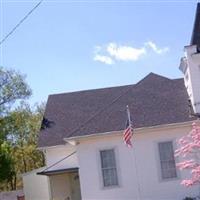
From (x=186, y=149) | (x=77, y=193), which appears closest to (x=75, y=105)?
(x=77, y=193)

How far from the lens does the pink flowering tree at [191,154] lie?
19.8 meters

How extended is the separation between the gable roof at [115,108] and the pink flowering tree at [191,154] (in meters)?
1.58

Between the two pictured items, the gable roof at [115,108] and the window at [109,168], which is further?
the gable roof at [115,108]

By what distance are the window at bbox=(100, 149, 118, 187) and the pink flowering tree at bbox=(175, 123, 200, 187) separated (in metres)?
2.90

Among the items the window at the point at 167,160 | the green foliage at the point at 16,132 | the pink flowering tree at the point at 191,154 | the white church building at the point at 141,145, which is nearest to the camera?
the pink flowering tree at the point at 191,154

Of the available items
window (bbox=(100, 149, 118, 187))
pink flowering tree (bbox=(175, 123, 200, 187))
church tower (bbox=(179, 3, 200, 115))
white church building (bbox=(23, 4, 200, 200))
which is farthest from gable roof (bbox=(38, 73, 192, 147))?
pink flowering tree (bbox=(175, 123, 200, 187))

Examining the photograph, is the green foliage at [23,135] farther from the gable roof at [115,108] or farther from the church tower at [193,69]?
the church tower at [193,69]

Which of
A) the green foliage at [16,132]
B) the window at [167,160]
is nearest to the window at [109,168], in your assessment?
the window at [167,160]

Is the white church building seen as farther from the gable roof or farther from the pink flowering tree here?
the pink flowering tree

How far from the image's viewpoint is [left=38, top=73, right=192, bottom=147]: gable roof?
24.5 m

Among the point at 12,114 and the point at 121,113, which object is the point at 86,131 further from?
the point at 12,114

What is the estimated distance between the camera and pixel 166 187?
78.5ft

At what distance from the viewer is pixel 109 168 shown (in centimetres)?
2414

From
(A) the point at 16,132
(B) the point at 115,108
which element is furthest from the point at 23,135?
(B) the point at 115,108
